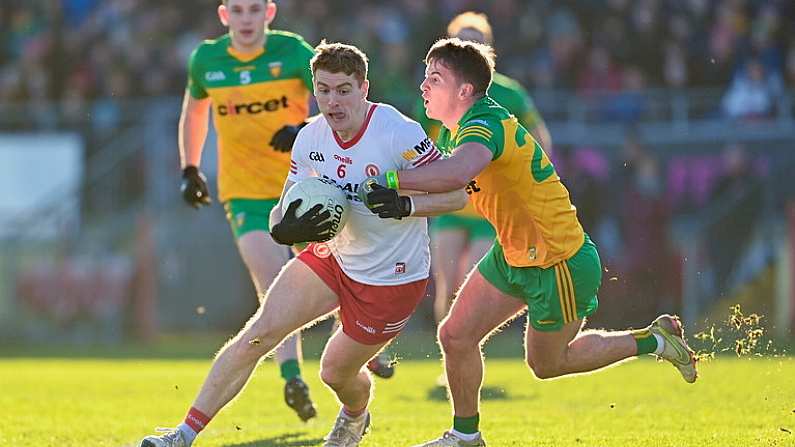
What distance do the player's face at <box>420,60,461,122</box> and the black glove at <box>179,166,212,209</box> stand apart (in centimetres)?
283

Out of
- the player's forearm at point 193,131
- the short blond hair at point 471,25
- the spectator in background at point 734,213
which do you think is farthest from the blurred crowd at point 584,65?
the player's forearm at point 193,131

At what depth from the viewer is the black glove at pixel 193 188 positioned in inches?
365

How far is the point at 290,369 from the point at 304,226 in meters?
2.60

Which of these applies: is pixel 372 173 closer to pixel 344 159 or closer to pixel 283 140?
pixel 344 159

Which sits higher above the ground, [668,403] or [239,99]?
[239,99]

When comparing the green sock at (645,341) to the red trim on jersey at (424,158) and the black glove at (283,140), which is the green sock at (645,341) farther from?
the black glove at (283,140)

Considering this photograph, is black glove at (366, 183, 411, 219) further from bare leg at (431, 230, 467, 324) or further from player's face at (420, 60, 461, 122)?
bare leg at (431, 230, 467, 324)

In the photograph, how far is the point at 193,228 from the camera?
1930 cm

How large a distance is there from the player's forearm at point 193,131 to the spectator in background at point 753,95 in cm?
1071

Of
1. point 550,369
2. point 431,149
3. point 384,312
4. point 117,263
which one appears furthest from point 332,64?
point 117,263

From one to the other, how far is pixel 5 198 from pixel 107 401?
11.4 m

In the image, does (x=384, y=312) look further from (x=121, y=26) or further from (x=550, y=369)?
(x=121, y=26)

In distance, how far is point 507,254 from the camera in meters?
7.09

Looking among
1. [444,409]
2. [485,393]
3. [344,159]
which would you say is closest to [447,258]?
[485,393]
